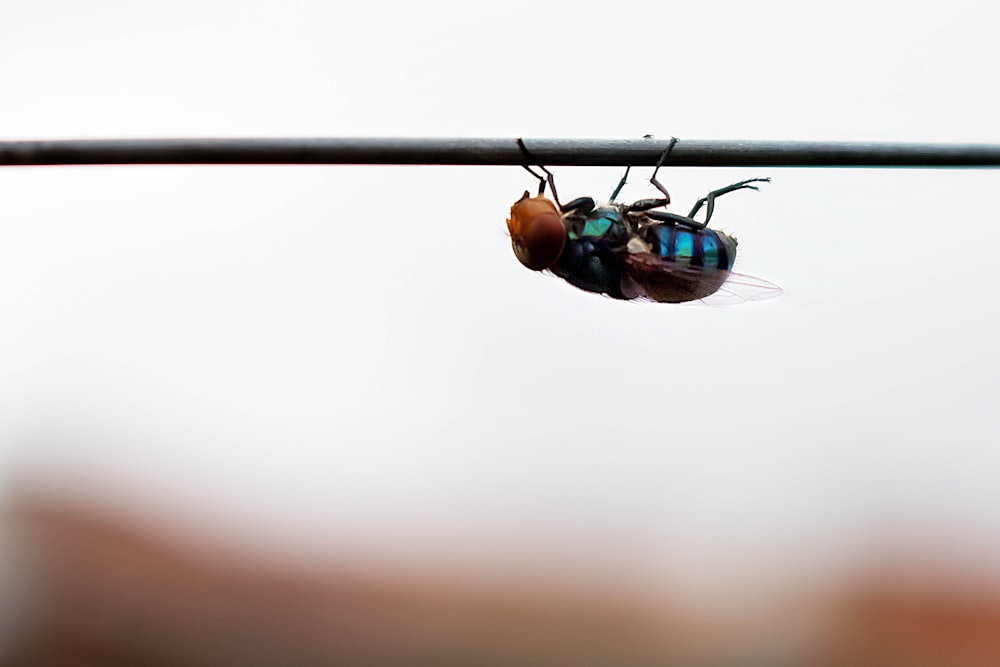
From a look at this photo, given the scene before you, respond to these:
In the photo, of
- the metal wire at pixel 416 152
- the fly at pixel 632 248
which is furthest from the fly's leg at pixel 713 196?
the metal wire at pixel 416 152

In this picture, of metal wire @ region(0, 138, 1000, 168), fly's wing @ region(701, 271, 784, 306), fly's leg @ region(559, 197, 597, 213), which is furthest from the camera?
fly's leg @ region(559, 197, 597, 213)

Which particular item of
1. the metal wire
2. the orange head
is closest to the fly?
the orange head

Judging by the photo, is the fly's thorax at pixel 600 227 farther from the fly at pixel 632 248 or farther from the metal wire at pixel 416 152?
the metal wire at pixel 416 152

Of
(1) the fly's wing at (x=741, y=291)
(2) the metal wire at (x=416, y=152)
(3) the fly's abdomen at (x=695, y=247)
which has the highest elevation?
(3) the fly's abdomen at (x=695, y=247)

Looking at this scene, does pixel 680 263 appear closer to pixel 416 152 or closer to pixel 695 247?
pixel 695 247

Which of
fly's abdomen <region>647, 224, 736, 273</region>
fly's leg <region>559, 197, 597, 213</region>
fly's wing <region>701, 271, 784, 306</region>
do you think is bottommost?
fly's wing <region>701, 271, 784, 306</region>

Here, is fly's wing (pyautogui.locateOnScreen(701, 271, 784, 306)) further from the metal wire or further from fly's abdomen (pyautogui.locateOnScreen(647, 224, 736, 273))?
the metal wire

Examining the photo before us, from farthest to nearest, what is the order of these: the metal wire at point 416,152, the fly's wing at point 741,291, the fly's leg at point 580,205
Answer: the fly's leg at point 580,205, the fly's wing at point 741,291, the metal wire at point 416,152
